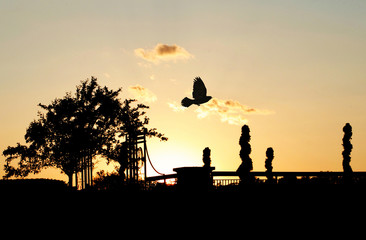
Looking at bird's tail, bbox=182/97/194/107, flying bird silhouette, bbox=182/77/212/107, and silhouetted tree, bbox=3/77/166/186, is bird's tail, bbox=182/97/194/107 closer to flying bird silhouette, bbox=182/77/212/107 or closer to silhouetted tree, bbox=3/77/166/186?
flying bird silhouette, bbox=182/77/212/107

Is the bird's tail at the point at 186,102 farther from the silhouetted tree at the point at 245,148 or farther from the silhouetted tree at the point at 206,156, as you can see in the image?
the silhouetted tree at the point at 206,156

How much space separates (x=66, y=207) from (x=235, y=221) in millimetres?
6830

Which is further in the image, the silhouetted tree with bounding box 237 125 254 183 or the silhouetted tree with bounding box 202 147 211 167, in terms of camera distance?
the silhouetted tree with bounding box 202 147 211 167

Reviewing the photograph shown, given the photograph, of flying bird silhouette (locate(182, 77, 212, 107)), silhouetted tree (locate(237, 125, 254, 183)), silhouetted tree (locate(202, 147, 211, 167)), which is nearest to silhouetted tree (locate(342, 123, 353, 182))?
silhouetted tree (locate(237, 125, 254, 183))

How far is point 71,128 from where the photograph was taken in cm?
4594

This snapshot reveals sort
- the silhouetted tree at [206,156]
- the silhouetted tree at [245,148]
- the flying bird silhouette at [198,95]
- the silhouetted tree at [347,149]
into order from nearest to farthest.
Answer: the flying bird silhouette at [198,95] → the silhouetted tree at [245,148] → the silhouetted tree at [347,149] → the silhouetted tree at [206,156]

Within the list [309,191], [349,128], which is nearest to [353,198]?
[309,191]

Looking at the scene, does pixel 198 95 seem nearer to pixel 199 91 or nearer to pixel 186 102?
pixel 199 91

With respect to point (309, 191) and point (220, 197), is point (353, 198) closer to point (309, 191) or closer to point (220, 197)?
point (309, 191)

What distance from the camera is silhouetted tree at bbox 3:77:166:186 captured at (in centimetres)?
4606

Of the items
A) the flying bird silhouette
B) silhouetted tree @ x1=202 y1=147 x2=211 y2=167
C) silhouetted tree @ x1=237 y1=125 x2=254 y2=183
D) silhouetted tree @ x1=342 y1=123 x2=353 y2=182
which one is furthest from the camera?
silhouetted tree @ x1=202 y1=147 x2=211 y2=167

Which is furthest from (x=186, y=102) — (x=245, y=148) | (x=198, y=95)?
(x=245, y=148)

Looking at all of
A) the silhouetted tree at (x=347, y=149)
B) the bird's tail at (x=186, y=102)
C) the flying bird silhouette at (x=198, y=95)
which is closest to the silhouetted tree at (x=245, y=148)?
the silhouetted tree at (x=347, y=149)

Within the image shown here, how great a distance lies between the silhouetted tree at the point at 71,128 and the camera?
151 feet
